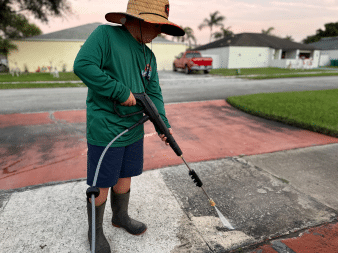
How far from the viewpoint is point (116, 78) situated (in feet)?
5.37

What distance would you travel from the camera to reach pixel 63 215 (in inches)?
88.2

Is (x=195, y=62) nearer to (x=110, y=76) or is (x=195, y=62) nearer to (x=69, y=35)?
(x=69, y=35)

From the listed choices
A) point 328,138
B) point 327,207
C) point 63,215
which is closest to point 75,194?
point 63,215

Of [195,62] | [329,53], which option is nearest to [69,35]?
[195,62]

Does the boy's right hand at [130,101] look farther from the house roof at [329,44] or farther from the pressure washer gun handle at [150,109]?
the house roof at [329,44]

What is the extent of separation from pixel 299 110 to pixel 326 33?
230ft

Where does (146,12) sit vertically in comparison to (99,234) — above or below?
above

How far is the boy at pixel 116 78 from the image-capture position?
59.0 inches

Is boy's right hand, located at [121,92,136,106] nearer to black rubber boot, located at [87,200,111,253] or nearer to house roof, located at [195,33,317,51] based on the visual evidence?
black rubber boot, located at [87,200,111,253]

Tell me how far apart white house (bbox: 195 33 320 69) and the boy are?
32.6m

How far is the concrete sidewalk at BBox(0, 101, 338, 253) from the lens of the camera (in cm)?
196

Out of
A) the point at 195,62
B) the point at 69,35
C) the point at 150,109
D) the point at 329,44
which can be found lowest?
the point at 150,109

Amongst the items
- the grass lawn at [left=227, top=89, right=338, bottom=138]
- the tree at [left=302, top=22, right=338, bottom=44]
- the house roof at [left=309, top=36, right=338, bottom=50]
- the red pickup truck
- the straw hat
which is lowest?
the grass lawn at [left=227, top=89, right=338, bottom=138]

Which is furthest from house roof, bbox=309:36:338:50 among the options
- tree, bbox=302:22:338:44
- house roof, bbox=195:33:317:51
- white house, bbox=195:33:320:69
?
tree, bbox=302:22:338:44
